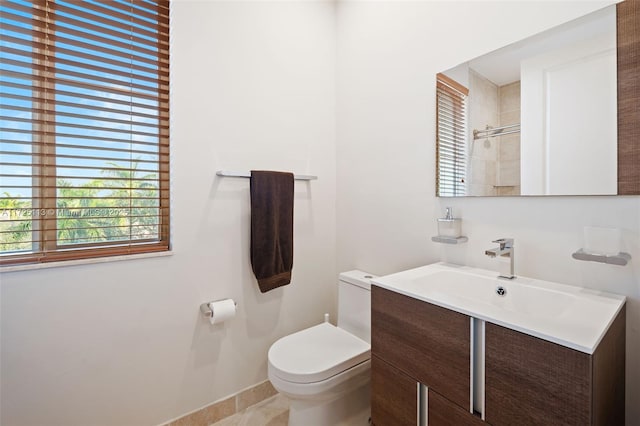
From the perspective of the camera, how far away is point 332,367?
137 cm

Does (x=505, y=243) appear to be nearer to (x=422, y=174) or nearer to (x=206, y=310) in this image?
(x=422, y=174)

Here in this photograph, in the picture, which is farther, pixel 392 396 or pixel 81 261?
pixel 81 261

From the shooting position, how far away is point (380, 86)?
5.94 feet

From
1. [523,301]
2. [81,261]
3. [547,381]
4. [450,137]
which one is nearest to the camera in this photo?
[547,381]

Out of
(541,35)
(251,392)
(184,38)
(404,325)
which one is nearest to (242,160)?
(184,38)

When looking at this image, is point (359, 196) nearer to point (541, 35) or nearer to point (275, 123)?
point (275, 123)

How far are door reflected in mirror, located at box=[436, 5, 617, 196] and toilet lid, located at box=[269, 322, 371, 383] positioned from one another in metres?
0.93

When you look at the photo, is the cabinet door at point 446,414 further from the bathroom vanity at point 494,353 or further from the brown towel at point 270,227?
the brown towel at point 270,227

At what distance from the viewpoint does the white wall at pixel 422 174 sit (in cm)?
107

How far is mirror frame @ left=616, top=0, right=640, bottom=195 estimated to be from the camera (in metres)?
0.96

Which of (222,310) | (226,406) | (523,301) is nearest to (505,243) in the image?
(523,301)

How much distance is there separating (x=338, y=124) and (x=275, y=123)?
503 millimetres

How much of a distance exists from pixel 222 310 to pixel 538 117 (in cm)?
170

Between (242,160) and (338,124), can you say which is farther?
(338,124)
